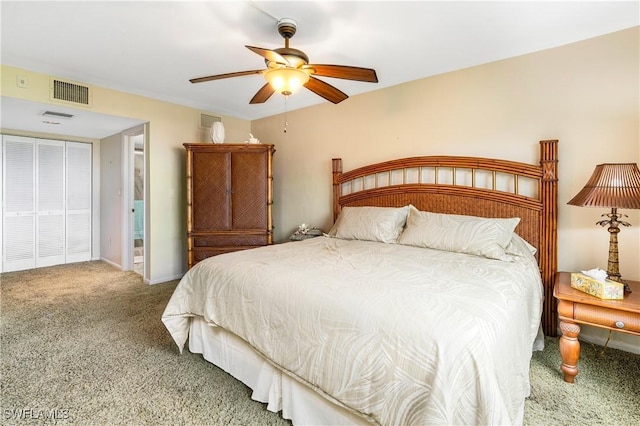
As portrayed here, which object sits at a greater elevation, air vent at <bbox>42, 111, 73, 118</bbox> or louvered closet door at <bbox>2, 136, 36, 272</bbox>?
air vent at <bbox>42, 111, 73, 118</bbox>

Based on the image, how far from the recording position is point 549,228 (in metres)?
2.47

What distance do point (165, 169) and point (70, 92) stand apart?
1.22m

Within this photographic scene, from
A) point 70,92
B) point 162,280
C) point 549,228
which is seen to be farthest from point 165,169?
point 549,228

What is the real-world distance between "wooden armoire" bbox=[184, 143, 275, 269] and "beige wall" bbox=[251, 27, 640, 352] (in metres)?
1.10

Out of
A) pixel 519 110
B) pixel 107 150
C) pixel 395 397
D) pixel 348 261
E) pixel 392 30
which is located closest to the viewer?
pixel 395 397

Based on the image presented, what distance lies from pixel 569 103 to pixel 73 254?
22.7 ft

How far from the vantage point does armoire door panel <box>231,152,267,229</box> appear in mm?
3959

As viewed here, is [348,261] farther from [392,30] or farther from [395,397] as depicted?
[392,30]

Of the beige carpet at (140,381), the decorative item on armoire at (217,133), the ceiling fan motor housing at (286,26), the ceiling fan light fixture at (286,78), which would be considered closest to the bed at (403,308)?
the beige carpet at (140,381)

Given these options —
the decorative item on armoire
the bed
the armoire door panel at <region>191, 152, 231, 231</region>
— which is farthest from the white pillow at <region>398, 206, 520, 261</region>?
the decorative item on armoire

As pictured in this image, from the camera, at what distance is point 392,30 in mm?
2295

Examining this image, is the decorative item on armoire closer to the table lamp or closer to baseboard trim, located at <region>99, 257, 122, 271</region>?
baseboard trim, located at <region>99, 257, 122, 271</region>

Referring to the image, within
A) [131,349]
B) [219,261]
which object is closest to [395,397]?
[219,261]

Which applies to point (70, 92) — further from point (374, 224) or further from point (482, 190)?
point (482, 190)
